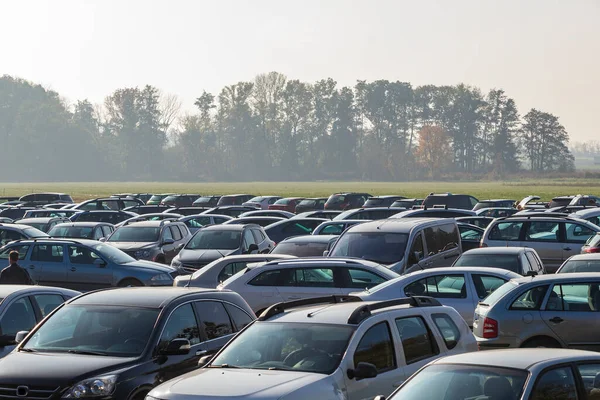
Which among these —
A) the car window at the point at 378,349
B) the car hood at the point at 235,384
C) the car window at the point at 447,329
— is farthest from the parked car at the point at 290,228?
the car hood at the point at 235,384

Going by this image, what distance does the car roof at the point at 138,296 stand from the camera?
33.3 feet

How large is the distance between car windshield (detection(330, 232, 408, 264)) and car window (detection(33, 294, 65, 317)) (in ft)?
26.9

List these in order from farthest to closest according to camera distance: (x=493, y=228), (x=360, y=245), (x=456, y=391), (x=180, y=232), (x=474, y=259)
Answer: (x=180, y=232) < (x=493, y=228) < (x=360, y=245) < (x=474, y=259) < (x=456, y=391)

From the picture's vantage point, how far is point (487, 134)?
626 ft

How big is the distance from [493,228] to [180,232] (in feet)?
28.4

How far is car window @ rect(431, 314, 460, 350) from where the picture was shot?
32.1ft

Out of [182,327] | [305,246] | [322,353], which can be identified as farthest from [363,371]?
[305,246]

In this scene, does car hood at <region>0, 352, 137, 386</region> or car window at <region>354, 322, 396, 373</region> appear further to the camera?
car hood at <region>0, 352, 137, 386</region>

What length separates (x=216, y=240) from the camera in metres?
25.3

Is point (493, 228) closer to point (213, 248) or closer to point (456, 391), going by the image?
point (213, 248)

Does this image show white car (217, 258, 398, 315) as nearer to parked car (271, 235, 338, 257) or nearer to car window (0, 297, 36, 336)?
car window (0, 297, 36, 336)

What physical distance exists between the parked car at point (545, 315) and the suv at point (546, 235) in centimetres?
1089

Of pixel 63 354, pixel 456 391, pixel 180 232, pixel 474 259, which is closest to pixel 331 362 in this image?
pixel 456 391

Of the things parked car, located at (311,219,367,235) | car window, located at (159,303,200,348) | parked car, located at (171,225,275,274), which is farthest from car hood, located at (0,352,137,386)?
parked car, located at (311,219,367,235)
